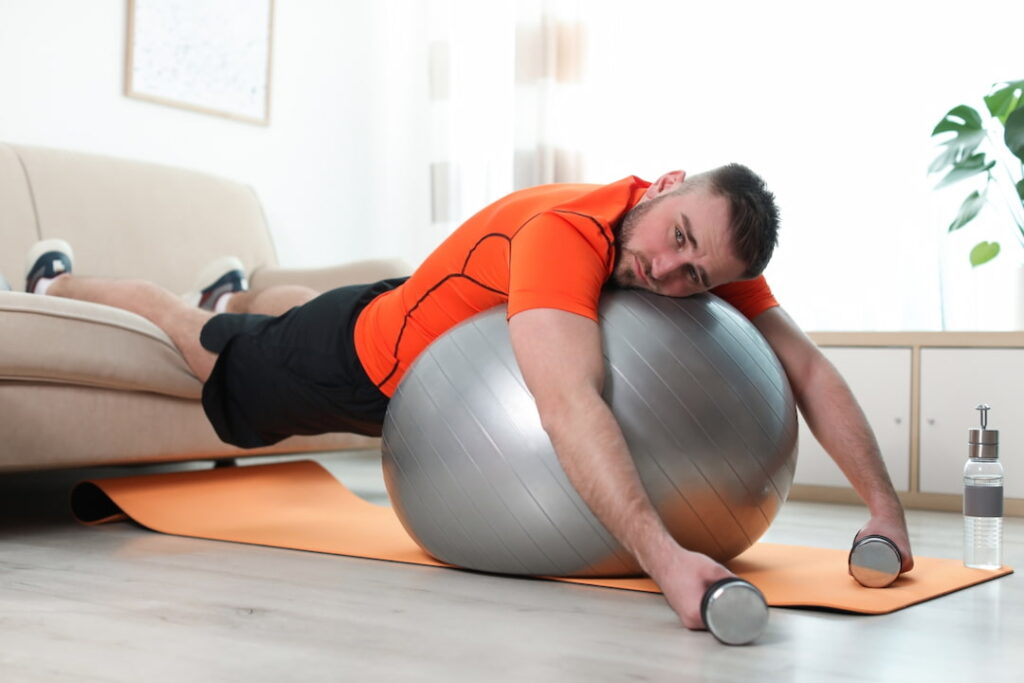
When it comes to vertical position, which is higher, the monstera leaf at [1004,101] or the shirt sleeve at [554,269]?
the monstera leaf at [1004,101]

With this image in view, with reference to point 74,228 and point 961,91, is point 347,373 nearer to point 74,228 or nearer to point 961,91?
point 74,228

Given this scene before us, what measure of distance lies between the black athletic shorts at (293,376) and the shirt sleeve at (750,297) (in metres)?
0.66

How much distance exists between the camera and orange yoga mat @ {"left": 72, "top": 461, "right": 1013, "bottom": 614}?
164 cm

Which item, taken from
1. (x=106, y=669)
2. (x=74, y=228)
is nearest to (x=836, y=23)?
(x=74, y=228)

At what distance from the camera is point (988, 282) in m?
3.43

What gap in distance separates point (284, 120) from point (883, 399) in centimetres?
253

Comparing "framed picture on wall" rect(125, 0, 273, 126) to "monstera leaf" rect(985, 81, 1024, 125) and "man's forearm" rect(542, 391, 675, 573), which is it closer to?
"monstera leaf" rect(985, 81, 1024, 125)

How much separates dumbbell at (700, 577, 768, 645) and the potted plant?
7.27ft

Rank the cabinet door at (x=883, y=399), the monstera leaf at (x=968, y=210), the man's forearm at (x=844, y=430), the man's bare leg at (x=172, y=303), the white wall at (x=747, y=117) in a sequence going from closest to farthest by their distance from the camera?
the man's forearm at (x=844, y=430), the man's bare leg at (x=172, y=303), the cabinet door at (x=883, y=399), the monstera leaf at (x=968, y=210), the white wall at (x=747, y=117)

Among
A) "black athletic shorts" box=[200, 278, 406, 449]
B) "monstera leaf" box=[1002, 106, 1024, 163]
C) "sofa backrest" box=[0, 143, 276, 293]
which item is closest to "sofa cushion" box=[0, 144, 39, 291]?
"sofa backrest" box=[0, 143, 276, 293]

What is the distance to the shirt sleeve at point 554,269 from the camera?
1546 mm

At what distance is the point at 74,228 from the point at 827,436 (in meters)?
2.29

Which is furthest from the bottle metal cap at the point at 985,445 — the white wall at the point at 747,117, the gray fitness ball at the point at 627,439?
the white wall at the point at 747,117

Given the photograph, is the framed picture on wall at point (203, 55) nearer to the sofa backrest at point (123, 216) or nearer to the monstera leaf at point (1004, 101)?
the sofa backrest at point (123, 216)
